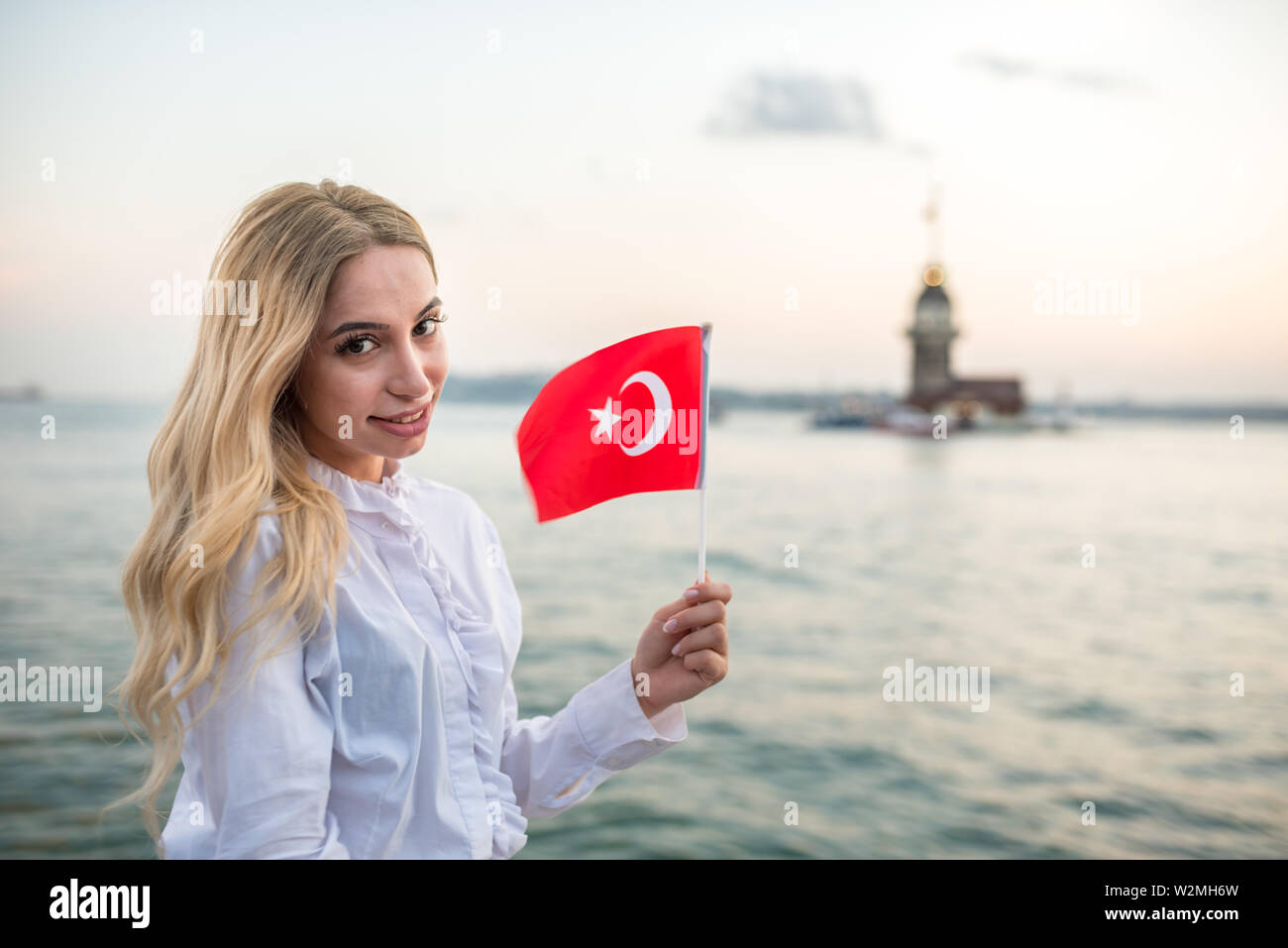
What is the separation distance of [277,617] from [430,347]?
2.01 ft

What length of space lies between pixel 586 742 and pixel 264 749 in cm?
80

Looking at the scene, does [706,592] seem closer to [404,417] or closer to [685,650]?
[685,650]

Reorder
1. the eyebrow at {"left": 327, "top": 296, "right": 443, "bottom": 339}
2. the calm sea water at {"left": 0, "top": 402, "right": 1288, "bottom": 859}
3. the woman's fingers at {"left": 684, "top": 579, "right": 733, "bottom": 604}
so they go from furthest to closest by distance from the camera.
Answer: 1. the calm sea water at {"left": 0, "top": 402, "right": 1288, "bottom": 859}
2. the woman's fingers at {"left": 684, "top": 579, "right": 733, "bottom": 604}
3. the eyebrow at {"left": 327, "top": 296, "right": 443, "bottom": 339}

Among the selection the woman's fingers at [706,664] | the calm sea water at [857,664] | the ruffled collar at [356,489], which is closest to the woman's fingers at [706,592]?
the woman's fingers at [706,664]

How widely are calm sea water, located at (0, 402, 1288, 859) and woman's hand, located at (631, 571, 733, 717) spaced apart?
78.9 inches

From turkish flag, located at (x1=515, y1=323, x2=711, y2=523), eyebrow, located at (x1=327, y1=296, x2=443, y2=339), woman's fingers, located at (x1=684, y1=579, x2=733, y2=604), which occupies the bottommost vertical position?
woman's fingers, located at (x1=684, y1=579, x2=733, y2=604)

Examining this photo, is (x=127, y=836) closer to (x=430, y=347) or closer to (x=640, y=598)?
(x=430, y=347)

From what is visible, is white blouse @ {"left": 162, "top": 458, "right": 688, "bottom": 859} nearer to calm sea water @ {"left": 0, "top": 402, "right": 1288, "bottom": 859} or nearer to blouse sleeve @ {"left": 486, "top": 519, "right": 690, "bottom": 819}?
blouse sleeve @ {"left": 486, "top": 519, "right": 690, "bottom": 819}

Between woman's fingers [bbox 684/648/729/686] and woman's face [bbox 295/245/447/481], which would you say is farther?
woman's fingers [bbox 684/648/729/686]

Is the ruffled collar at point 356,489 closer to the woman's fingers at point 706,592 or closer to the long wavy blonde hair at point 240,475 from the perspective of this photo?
the long wavy blonde hair at point 240,475

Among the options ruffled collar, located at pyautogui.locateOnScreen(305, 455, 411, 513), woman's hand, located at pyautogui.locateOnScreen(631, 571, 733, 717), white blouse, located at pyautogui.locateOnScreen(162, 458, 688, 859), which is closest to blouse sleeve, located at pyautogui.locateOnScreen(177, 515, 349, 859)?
white blouse, located at pyautogui.locateOnScreen(162, 458, 688, 859)

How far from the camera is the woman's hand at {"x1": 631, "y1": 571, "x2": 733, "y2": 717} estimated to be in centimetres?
205

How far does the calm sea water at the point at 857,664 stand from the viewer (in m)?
10.2

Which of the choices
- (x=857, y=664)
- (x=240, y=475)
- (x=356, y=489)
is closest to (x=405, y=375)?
(x=356, y=489)
